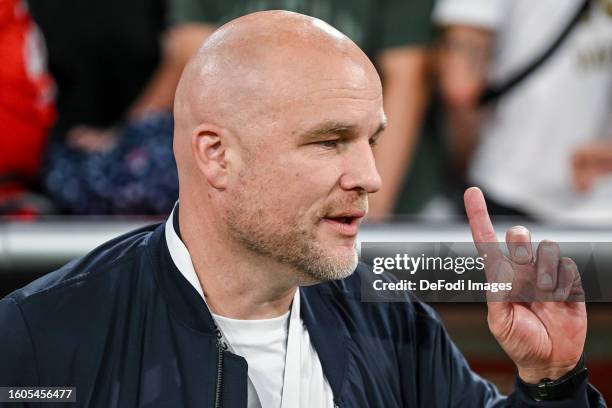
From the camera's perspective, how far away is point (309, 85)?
49.9 inches

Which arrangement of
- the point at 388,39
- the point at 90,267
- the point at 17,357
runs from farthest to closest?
the point at 388,39 → the point at 90,267 → the point at 17,357

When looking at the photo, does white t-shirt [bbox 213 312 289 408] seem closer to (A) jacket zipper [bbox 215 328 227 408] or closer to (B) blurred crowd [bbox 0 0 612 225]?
(A) jacket zipper [bbox 215 328 227 408]

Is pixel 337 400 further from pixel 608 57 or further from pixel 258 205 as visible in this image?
pixel 608 57

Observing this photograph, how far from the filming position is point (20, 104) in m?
2.30

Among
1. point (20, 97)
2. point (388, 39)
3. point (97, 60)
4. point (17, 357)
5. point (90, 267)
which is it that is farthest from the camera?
point (97, 60)

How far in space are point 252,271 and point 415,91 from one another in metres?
1.16

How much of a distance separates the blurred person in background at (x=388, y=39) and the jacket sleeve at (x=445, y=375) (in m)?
0.91

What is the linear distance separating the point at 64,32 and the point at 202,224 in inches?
51.3

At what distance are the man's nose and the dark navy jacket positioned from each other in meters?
0.17

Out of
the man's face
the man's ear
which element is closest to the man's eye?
the man's face

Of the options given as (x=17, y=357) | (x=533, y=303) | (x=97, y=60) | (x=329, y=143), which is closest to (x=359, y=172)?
(x=329, y=143)

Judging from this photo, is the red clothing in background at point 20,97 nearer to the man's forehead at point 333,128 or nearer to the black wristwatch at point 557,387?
the man's forehead at point 333,128

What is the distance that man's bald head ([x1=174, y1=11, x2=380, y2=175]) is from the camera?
1273 mm

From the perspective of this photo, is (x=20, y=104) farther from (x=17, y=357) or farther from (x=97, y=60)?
(x=17, y=357)
